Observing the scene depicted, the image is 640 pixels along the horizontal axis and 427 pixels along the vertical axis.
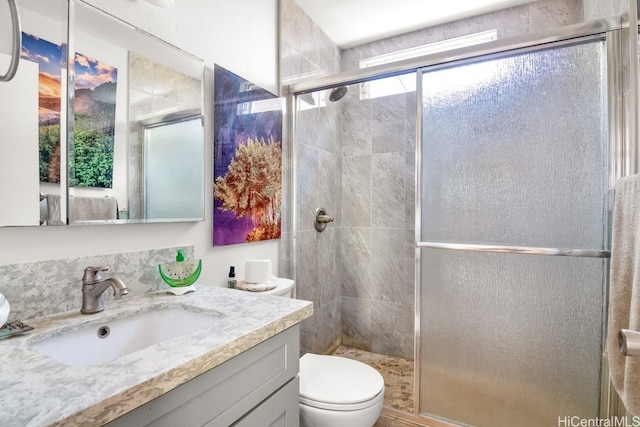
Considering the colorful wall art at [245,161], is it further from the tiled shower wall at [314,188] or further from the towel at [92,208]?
the towel at [92,208]

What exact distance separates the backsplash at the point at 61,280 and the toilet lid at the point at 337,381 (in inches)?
30.2

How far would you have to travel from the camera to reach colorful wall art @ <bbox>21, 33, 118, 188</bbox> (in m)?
0.90

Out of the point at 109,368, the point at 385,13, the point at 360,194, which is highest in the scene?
the point at 385,13

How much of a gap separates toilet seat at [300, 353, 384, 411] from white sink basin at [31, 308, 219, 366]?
23.7 inches

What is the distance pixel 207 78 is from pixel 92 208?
76cm

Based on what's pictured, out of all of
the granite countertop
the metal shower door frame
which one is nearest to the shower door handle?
the granite countertop

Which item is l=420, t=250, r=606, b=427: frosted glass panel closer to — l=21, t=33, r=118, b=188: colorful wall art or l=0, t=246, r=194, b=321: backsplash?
l=0, t=246, r=194, b=321: backsplash

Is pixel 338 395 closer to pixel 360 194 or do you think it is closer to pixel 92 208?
pixel 92 208

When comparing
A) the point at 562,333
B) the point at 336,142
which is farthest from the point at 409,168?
the point at 562,333

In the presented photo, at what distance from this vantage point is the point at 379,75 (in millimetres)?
1760

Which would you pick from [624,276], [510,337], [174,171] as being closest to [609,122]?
[624,276]

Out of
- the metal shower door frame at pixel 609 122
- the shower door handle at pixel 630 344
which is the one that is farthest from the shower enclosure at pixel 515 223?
the shower door handle at pixel 630 344

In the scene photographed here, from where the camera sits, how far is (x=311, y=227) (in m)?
2.24

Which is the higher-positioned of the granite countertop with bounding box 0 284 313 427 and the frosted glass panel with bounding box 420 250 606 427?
the granite countertop with bounding box 0 284 313 427
